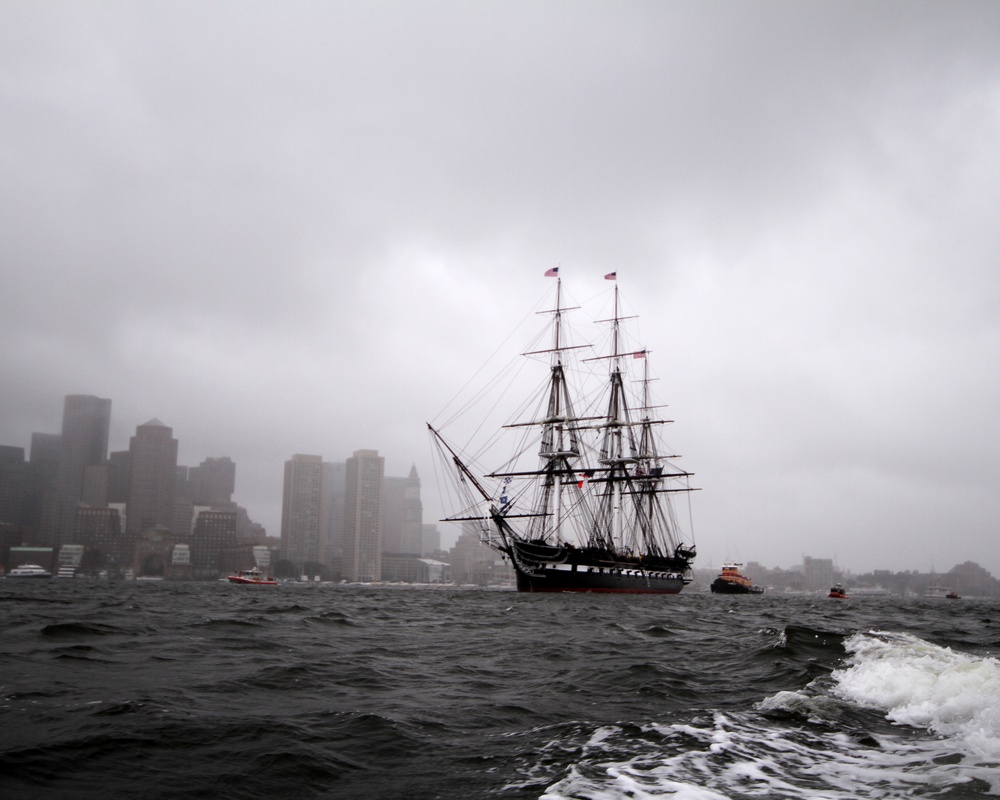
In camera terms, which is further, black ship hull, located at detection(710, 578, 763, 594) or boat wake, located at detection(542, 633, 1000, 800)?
black ship hull, located at detection(710, 578, 763, 594)

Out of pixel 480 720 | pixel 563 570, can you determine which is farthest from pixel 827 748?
pixel 563 570

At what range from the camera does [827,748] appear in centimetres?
1065

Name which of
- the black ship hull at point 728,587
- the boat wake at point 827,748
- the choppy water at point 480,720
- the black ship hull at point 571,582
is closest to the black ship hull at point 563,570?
the black ship hull at point 571,582

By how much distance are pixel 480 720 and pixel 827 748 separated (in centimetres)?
524

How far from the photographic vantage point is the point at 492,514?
7788 centimetres

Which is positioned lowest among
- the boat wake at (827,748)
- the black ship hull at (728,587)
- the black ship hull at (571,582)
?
the black ship hull at (728,587)

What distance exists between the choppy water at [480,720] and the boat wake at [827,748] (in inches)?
1.7

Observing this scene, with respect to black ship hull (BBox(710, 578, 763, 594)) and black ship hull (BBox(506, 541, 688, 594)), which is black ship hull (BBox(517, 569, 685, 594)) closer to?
black ship hull (BBox(506, 541, 688, 594))

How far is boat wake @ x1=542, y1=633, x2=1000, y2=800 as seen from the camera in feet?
28.4

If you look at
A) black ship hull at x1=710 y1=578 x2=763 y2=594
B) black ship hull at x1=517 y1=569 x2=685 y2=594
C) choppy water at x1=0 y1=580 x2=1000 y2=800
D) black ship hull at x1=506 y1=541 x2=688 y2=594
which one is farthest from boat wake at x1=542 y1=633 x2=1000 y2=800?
black ship hull at x1=710 y1=578 x2=763 y2=594

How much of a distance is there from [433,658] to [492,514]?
59.6 m

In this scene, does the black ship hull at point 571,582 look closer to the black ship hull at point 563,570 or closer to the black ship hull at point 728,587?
the black ship hull at point 563,570

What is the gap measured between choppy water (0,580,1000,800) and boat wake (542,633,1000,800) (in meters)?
0.04

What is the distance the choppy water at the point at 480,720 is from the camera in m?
8.48
